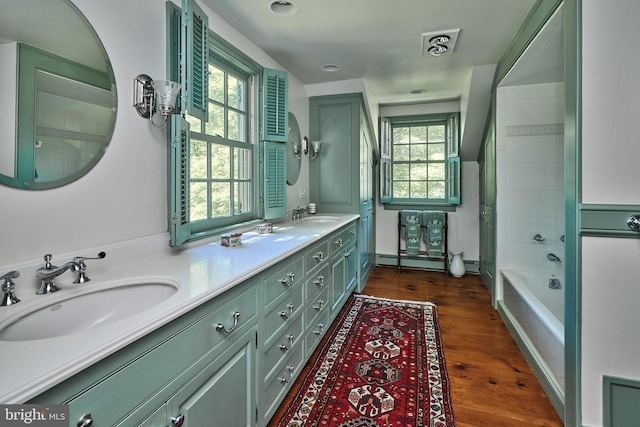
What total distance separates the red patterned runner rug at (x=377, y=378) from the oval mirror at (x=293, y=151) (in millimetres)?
1475

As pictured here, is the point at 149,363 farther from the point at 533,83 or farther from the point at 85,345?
the point at 533,83

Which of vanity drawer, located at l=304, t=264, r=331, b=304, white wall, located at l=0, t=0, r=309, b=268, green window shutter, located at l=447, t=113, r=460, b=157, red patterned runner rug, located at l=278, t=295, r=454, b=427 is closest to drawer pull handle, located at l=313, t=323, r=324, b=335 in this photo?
red patterned runner rug, located at l=278, t=295, r=454, b=427

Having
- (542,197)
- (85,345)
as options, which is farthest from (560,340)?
(85,345)

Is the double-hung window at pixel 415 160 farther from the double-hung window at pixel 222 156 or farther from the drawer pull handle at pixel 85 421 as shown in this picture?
the drawer pull handle at pixel 85 421

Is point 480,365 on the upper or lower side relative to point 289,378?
lower

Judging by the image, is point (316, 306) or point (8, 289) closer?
point (8, 289)

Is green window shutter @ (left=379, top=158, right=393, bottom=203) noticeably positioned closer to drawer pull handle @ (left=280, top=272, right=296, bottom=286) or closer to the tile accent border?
the tile accent border

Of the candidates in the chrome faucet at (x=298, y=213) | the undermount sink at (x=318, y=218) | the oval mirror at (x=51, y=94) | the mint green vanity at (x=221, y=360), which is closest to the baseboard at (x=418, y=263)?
the undermount sink at (x=318, y=218)

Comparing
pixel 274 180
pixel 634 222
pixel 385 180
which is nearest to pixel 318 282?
pixel 274 180

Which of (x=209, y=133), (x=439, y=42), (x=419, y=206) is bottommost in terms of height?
(x=419, y=206)

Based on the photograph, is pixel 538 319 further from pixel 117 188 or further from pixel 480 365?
pixel 117 188

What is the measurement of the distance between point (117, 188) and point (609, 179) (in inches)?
86.7

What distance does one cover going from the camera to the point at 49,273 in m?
1.05

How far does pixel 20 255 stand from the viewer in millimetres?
1074
